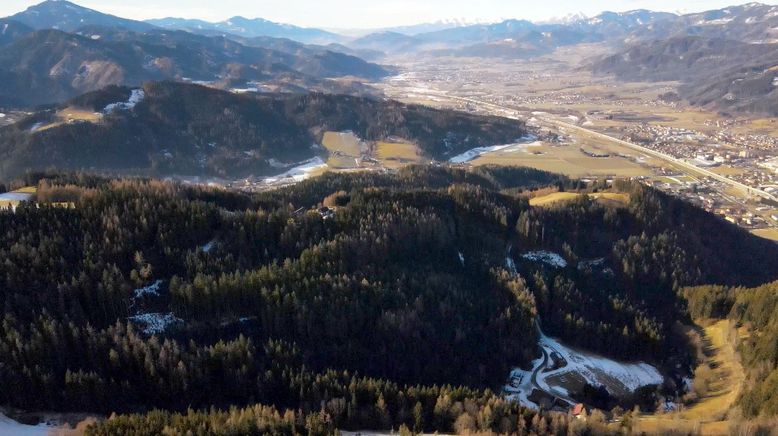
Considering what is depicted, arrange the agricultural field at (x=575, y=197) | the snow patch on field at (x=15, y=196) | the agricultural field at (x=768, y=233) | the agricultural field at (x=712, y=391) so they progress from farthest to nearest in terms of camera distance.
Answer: the agricultural field at (x=768, y=233)
the agricultural field at (x=575, y=197)
the snow patch on field at (x=15, y=196)
the agricultural field at (x=712, y=391)

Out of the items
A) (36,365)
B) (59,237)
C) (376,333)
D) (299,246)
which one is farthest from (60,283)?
(376,333)

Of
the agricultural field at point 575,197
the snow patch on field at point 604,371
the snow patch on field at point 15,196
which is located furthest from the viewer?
the agricultural field at point 575,197

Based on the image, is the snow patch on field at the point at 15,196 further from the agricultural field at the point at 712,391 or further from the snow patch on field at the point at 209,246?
the agricultural field at the point at 712,391

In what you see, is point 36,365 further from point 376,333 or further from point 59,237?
point 376,333

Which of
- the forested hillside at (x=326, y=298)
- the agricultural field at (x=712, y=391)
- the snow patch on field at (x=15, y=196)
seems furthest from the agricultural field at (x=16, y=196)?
the agricultural field at (x=712, y=391)

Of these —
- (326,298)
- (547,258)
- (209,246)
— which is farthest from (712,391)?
(209,246)

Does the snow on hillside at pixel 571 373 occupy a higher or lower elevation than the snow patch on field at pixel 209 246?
lower

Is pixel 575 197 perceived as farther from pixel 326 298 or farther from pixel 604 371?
pixel 326 298
